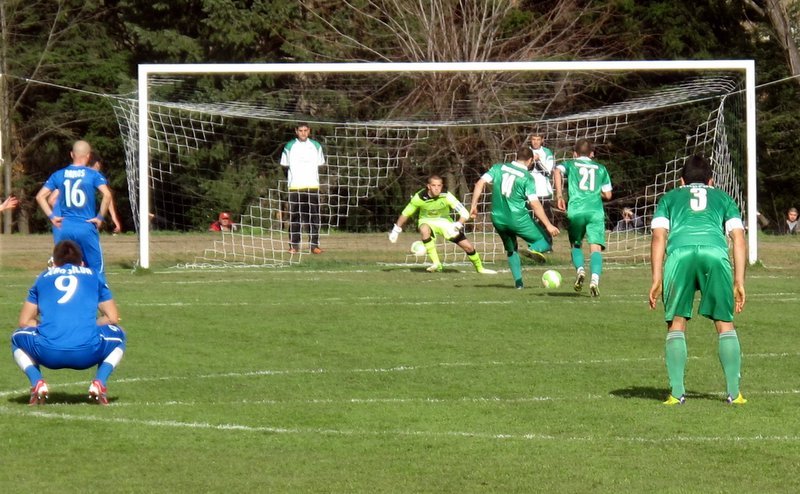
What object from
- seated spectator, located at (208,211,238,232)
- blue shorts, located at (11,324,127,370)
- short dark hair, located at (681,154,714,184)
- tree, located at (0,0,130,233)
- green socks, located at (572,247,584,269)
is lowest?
blue shorts, located at (11,324,127,370)

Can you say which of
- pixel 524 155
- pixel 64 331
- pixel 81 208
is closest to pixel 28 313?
pixel 64 331

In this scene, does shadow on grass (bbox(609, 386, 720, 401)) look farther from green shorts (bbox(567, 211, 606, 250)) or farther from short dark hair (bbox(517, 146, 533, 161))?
short dark hair (bbox(517, 146, 533, 161))

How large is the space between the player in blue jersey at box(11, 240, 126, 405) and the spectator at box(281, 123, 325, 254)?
44.6 feet

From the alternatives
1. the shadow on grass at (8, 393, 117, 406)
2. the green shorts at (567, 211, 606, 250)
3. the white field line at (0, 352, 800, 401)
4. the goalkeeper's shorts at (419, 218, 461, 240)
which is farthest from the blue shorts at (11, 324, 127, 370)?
the goalkeeper's shorts at (419, 218, 461, 240)

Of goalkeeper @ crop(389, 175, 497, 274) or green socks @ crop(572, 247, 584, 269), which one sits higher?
goalkeeper @ crop(389, 175, 497, 274)

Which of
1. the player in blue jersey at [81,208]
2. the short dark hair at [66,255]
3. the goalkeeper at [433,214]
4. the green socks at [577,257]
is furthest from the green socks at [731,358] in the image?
the goalkeeper at [433,214]

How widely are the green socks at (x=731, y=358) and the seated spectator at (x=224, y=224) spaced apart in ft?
58.3

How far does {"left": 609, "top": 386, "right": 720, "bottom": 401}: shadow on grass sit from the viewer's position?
1010 cm

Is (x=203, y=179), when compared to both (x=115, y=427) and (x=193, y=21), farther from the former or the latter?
(x=115, y=427)

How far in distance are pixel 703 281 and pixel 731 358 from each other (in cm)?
54

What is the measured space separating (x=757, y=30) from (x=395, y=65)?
23.5m

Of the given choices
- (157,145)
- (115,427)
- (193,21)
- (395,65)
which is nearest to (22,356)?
(115,427)

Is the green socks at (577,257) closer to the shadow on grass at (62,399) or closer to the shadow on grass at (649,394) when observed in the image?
the shadow on grass at (649,394)

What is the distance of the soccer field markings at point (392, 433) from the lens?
27.7 ft
